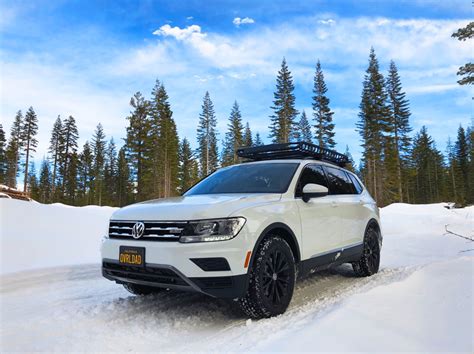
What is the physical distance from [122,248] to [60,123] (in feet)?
206

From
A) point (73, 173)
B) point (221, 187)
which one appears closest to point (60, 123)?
point (73, 173)

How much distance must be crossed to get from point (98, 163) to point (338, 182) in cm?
6388

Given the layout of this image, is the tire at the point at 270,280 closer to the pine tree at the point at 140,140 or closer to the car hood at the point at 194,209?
the car hood at the point at 194,209

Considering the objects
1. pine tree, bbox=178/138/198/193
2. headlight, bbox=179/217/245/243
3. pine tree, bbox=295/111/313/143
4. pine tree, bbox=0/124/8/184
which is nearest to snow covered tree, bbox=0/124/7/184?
pine tree, bbox=0/124/8/184

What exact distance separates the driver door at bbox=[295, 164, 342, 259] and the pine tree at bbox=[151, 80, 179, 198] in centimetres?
3909

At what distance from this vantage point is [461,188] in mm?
63031

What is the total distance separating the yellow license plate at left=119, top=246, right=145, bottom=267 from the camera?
11.9 ft

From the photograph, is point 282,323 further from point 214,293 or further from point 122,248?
point 122,248

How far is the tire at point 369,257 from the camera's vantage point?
6.41 metres

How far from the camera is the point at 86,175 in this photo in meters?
62.2

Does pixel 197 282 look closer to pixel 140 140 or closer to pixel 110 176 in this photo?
pixel 140 140

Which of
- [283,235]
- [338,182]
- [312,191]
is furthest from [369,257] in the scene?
[283,235]

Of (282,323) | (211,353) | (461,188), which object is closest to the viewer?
(211,353)

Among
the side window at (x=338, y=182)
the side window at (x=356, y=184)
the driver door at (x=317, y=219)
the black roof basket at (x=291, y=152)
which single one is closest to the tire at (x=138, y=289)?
the driver door at (x=317, y=219)
